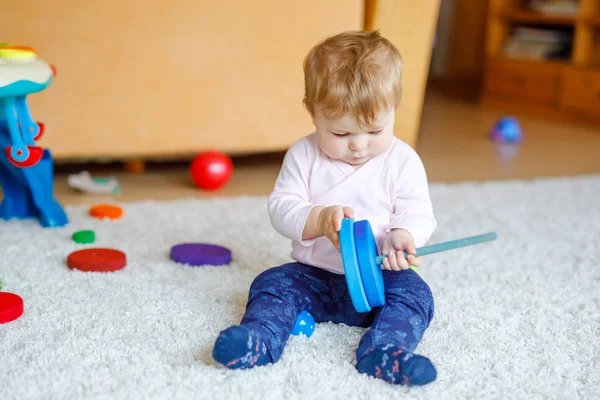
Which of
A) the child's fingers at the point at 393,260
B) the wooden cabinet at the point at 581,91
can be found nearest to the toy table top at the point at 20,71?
the child's fingers at the point at 393,260

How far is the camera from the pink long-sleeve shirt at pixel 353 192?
1.01 meters

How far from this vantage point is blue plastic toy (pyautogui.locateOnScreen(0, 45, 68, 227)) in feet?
4.07

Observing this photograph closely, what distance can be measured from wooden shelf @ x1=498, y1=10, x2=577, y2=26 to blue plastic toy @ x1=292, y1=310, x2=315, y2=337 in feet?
7.54

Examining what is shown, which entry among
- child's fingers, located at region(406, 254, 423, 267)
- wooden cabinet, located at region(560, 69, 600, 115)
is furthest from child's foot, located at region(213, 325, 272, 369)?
wooden cabinet, located at region(560, 69, 600, 115)

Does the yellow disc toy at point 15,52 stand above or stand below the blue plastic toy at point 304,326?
above

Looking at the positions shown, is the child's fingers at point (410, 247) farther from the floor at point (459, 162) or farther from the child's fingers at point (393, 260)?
the floor at point (459, 162)

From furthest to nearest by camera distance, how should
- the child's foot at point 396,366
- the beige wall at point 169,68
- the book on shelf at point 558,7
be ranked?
1. the book on shelf at point 558,7
2. the beige wall at point 169,68
3. the child's foot at point 396,366

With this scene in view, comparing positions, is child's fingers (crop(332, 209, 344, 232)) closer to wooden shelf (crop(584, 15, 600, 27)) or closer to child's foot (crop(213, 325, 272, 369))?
child's foot (crop(213, 325, 272, 369))

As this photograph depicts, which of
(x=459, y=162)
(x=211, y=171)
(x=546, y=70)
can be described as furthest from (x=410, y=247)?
(x=546, y=70)

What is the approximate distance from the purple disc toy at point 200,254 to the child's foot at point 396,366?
1.41 ft

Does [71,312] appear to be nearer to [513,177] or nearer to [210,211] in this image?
[210,211]

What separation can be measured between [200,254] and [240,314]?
0.23 meters

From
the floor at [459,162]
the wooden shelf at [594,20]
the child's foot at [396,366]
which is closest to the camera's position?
the child's foot at [396,366]

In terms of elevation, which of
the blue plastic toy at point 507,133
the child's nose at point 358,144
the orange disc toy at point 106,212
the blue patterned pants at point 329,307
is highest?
the child's nose at point 358,144
